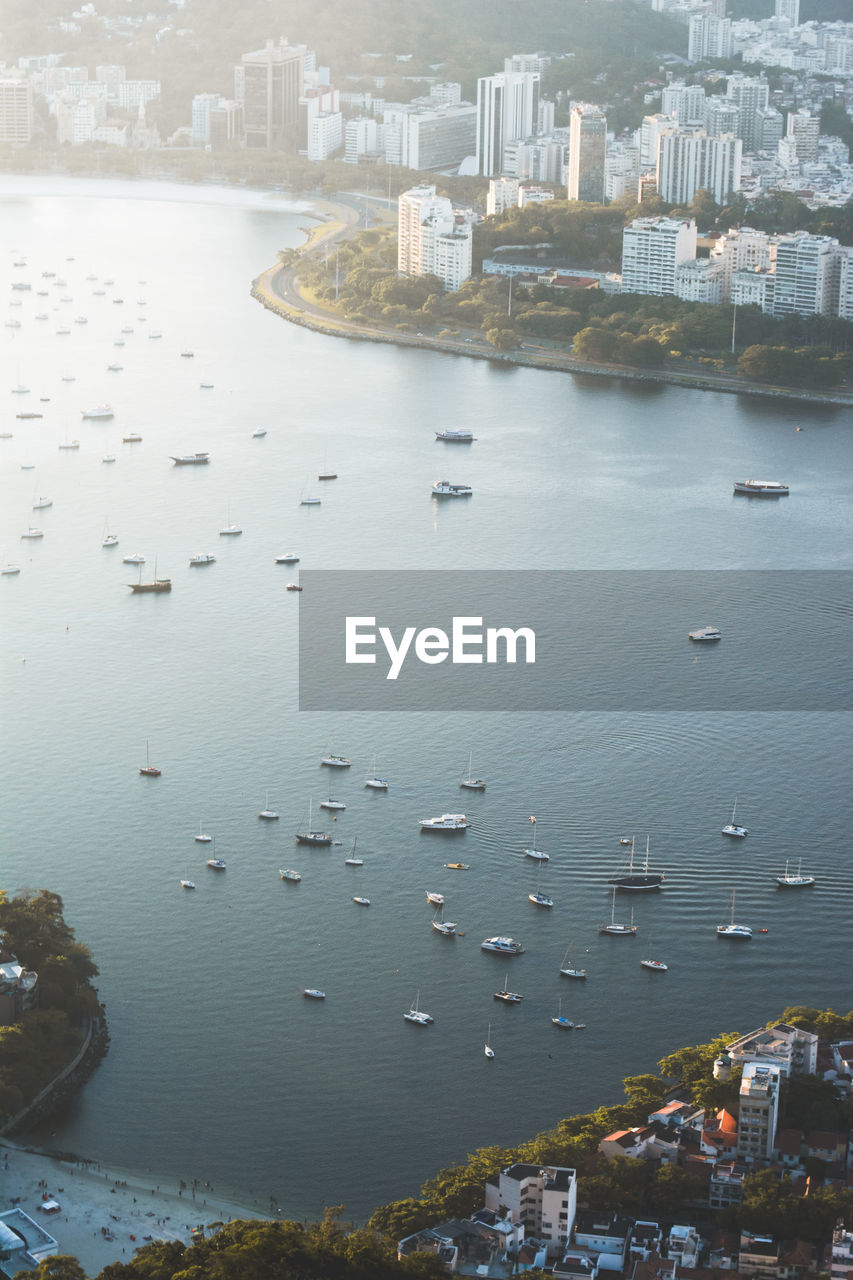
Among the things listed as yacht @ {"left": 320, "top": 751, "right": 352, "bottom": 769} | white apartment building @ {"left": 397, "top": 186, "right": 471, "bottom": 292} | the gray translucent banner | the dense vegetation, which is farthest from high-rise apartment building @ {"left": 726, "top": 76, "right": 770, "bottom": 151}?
the dense vegetation

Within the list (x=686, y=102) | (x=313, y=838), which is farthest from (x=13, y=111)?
(x=313, y=838)

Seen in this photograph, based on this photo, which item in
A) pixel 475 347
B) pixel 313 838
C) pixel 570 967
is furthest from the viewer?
pixel 475 347

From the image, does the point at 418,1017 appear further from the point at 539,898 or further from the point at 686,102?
the point at 686,102

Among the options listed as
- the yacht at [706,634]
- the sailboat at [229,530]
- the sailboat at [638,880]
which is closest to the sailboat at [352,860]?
the sailboat at [638,880]

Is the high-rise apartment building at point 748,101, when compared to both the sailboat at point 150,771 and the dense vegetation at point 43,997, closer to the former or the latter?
the sailboat at point 150,771

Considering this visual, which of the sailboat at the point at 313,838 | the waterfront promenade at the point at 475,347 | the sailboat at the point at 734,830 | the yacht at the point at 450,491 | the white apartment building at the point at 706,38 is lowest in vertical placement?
the sailboat at the point at 313,838

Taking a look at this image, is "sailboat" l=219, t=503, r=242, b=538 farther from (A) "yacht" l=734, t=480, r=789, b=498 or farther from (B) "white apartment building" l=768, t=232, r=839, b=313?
(B) "white apartment building" l=768, t=232, r=839, b=313
